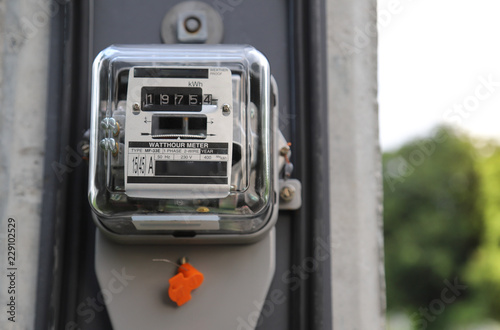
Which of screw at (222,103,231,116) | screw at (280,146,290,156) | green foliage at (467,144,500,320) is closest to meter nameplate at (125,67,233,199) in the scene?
screw at (222,103,231,116)

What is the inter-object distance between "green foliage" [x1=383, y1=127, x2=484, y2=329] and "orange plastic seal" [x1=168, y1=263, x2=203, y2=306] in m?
10.9

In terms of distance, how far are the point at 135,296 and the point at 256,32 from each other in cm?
39

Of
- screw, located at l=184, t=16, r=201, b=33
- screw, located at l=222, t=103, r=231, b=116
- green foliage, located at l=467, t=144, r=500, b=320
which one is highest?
screw, located at l=184, t=16, r=201, b=33

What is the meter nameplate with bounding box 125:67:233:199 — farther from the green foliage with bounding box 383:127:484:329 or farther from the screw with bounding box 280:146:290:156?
the green foliage with bounding box 383:127:484:329

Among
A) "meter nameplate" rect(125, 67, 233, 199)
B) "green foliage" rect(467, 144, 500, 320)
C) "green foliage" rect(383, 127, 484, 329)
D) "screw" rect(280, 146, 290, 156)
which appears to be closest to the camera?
"meter nameplate" rect(125, 67, 233, 199)

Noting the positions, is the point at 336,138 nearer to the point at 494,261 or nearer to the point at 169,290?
the point at 169,290

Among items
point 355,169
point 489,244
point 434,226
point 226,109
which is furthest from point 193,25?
point 434,226

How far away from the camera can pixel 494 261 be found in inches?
415

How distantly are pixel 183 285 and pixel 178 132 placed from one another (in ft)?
0.62

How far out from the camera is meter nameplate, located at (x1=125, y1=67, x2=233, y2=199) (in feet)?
2.02

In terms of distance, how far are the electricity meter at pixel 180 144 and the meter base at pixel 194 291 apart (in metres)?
0.03

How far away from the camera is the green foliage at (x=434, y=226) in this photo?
11.9 meters

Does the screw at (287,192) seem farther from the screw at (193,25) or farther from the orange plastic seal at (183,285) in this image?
the screw at (193,25)

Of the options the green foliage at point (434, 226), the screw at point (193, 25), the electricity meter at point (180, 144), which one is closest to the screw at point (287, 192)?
the electricity meter at point (180, 144)
